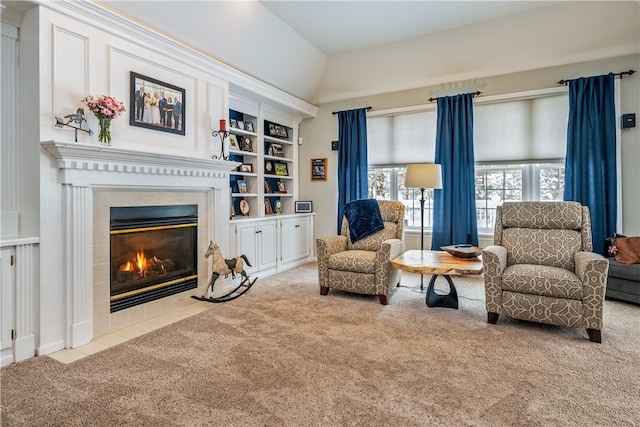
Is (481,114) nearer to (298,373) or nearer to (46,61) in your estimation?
(298,373)

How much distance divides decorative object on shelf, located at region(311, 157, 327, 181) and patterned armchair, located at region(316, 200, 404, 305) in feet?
5.61

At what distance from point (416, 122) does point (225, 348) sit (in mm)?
4059

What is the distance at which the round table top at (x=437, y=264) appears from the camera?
3.05m

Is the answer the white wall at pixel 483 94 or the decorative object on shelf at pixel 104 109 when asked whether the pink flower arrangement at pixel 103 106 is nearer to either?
the decorative object on shelf at pixel 104 109

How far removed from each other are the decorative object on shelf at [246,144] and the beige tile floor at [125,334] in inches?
89.8

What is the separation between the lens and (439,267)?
3098mm

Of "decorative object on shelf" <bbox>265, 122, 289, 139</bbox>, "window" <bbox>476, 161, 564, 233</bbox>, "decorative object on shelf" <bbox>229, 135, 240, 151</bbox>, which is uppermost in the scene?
"decorative object on shelf" <bbox>265, 122, 289, 139</bbox>

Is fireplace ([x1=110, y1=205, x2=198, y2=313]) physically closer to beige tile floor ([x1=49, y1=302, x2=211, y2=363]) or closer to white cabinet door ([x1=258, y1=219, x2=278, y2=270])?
beige tile floor ([x1=49, y1=302, x2=211, y2=363])

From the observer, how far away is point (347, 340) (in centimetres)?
261

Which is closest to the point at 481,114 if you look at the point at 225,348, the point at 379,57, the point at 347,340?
the point at 379,57

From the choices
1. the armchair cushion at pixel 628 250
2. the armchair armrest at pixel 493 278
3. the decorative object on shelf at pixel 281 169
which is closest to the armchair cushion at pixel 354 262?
the armchair armrest at pixel 493 278

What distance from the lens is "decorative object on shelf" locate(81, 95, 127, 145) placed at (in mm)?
2627

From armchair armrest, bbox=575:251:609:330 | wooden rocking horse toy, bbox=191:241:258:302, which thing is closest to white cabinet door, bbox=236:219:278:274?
wooden rocking horse toy, bbox=191:241:258:302

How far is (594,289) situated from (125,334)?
3.61m
